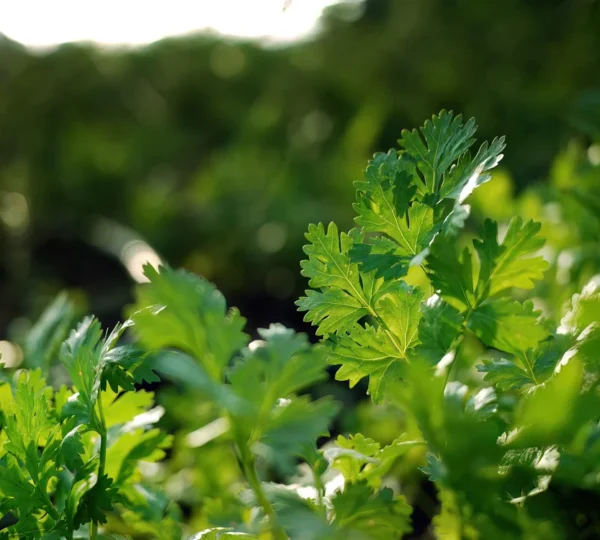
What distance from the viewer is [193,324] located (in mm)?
396

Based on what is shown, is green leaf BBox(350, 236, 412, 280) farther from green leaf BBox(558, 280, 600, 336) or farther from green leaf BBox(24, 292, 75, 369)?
green leaf BBox(24, 292, 75, 369)

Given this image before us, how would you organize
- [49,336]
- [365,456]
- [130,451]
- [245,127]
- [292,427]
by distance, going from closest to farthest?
1. [292,427]
2. [365,456]
3. [130,451]
4. [49,336]
5. [245,127]

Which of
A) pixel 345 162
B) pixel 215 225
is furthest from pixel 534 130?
pixel 215 225

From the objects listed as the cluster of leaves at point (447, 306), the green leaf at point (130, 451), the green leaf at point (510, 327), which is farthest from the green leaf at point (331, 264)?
the green leaf at point (130, 451)

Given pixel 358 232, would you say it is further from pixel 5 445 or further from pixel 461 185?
pixel 5 445

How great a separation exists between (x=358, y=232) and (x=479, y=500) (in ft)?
0.77

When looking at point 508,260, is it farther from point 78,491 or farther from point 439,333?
point 78,491

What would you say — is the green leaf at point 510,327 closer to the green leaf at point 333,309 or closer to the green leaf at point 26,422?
the green leaf at point 333,309

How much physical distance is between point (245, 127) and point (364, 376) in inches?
106

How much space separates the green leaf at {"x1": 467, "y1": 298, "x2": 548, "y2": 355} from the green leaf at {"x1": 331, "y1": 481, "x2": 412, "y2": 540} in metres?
0.14

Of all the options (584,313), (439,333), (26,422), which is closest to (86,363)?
(26,422)

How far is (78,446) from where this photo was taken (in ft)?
1.65

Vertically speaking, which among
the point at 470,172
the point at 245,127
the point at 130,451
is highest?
the point at 245,127

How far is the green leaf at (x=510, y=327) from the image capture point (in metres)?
0.48
